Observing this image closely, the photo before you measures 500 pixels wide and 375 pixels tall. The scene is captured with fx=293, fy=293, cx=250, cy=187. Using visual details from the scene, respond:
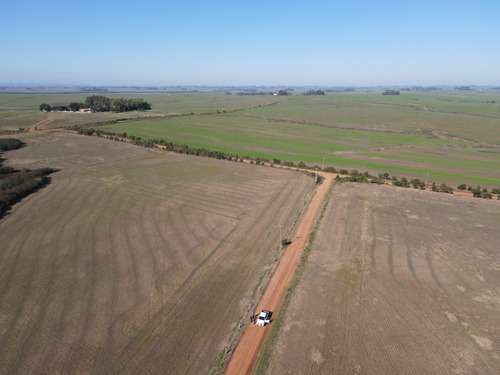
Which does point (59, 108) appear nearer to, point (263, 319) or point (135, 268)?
point (135, 268)

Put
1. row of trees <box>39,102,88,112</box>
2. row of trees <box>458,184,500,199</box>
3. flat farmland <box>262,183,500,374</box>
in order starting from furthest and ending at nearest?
row of trees <box>39,102,88,112</box> → row of trees <box>458,184,500,199</box> → flat farmland <box>262,183,500,374</box>

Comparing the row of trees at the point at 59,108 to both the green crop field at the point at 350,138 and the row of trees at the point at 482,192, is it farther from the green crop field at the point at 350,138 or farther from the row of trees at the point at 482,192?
Result: the row of trees at the point at 482,192

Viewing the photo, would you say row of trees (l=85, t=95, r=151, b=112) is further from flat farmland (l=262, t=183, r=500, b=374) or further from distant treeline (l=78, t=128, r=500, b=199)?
flat farmland (l=262, t=183, r=500, b=374)

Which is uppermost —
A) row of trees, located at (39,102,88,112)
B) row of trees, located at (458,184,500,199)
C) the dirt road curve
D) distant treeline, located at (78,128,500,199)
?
row of trees, located at (39,102,88,112)

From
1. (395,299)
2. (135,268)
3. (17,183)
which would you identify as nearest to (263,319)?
(395,299)

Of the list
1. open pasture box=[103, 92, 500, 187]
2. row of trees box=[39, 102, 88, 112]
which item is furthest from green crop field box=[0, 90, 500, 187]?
row of trees box=[39, 102, 88, 112]

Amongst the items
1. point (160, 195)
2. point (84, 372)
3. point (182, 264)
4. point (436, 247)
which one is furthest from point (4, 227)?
point (436, 247)

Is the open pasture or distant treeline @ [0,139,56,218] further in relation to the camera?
the open pasture

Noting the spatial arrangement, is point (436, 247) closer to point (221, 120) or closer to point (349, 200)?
point (349, 200)
